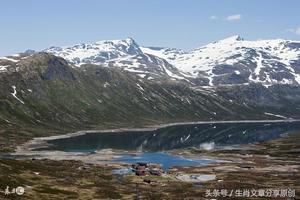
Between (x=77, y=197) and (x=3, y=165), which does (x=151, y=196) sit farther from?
(x=3, y=165)

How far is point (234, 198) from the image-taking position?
513 feet

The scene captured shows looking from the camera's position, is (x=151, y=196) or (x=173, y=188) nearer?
(x=151, y=196)

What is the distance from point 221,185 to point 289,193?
28.5 meters

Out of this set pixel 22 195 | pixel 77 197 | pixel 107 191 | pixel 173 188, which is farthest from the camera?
pixel 173 188

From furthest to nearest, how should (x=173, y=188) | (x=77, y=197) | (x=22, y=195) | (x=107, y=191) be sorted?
(x=173, y=188) → (x=107, y=191) → (x=77, y=197) → (x=22, y=195)

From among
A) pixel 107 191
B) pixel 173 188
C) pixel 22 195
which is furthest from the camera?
pixel 173 188

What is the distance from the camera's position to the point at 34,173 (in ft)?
620

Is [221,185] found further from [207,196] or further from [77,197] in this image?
[77,197]

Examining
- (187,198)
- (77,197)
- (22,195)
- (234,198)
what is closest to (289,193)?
(234,198)

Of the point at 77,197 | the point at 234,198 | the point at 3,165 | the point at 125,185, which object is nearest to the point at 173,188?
the point at 125,185

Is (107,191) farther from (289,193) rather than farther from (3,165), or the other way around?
(289,193)

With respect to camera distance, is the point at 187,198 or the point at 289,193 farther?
the point at 289,193

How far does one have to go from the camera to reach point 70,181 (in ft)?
597

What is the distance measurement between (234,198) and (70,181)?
191ft
